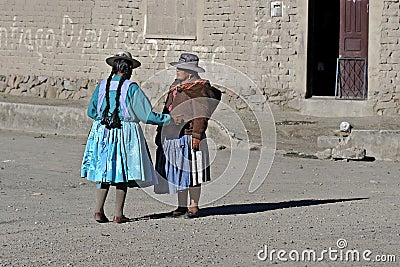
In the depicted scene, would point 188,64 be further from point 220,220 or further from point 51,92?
point 51,92

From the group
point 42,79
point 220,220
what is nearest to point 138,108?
point 220,220

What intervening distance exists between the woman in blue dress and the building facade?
390 inches

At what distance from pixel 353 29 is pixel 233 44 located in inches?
97.5

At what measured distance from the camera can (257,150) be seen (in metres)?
15.1

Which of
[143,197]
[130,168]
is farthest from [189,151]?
[143,197]

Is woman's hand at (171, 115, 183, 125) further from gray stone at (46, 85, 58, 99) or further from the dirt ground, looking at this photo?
gray stone at (46, 85, 58, 99)

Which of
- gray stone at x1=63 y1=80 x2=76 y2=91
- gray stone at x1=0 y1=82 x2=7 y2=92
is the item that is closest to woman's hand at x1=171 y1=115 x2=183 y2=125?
gray stone at x1=63 y1=80 x2=76 y2=91

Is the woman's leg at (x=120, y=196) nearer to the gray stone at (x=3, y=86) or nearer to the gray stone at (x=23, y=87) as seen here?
the gray stone at (x=23, y=87)

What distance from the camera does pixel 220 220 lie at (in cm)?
948

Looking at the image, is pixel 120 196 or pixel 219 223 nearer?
pixel 120 196

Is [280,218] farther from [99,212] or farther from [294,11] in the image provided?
[294,11]

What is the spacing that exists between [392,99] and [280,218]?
9.21 m

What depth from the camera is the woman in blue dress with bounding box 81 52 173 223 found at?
29.4 ft

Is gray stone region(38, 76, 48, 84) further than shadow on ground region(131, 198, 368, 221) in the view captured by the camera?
Yes
